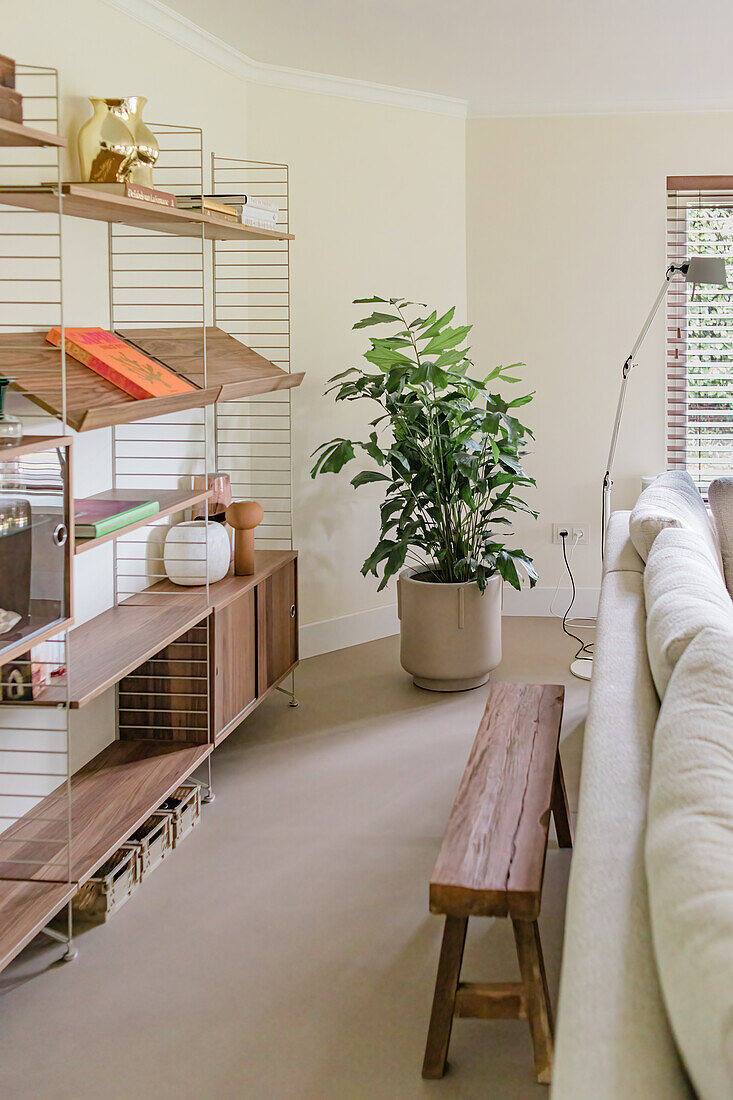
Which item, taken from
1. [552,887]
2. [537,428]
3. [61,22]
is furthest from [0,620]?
[537,428]

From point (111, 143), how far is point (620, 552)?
1863 mm

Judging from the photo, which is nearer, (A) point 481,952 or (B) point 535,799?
(B) point 535,799

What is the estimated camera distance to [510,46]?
4047mm

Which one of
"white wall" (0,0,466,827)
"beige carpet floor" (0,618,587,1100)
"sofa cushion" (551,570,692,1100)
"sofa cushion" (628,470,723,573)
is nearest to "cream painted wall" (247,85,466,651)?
"white wall" (0,0,466,827)

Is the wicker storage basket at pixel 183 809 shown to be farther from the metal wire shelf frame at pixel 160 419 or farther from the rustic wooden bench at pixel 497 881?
the rustic wooden bench at pixel 497 881

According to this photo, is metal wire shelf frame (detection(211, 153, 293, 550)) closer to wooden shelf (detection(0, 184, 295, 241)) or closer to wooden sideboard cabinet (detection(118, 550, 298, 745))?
wooden shelf (detection(0, 184, 295, 241))

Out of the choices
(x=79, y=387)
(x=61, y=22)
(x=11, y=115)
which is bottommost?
(x=79, y=387)

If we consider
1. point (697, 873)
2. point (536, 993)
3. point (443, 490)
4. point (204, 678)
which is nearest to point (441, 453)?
point (443, 490)

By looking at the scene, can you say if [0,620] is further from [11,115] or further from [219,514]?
[219,514]

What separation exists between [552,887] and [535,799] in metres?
0.66

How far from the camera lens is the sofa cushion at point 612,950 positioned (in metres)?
1.00

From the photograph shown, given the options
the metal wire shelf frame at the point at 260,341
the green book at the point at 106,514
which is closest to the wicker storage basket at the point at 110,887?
the green book at the point at 106,514

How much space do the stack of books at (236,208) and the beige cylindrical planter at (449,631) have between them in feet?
4.97

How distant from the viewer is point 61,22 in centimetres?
285
